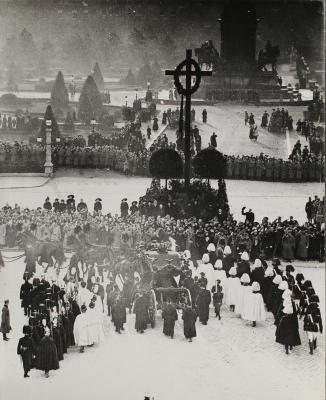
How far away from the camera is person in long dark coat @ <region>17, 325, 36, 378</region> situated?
1465cm

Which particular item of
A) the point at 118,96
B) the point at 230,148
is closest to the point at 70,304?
the point at 230,148

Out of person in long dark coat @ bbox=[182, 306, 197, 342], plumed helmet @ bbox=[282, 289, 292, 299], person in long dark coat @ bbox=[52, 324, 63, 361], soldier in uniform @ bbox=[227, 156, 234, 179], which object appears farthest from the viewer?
soldier in uniform @ bbox=[227, 156, 234, 179]

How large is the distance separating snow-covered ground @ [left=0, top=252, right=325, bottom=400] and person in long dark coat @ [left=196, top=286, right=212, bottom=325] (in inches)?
14.1

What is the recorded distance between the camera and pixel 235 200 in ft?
88.0

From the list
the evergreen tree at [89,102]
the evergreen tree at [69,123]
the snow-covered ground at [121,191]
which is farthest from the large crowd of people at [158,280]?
the evergreen tree at [89,102]

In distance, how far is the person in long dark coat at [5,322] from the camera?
1586cm

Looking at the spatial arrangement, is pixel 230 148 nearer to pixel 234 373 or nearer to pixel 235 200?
pixel 235 200

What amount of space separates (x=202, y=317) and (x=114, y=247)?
14.4 feet

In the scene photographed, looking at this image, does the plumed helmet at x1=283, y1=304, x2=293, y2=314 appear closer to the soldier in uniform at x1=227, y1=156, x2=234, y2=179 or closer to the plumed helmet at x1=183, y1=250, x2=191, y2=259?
the plumed helmet at x1=183, y1=250, x2=191, y2=259

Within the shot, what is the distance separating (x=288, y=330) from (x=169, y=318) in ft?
8.57

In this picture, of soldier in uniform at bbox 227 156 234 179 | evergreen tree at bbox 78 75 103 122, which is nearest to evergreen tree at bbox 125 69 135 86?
evergreen tree at bbox 78 75 103 122

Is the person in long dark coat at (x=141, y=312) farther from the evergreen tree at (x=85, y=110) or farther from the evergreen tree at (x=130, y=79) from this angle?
the evergreen tree at (x=130, y=79)

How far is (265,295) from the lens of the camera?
17.8 m

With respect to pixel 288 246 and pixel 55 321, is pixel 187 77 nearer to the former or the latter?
pixel 288 246
